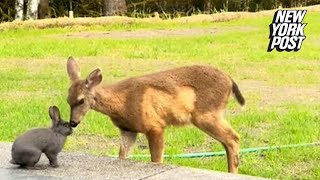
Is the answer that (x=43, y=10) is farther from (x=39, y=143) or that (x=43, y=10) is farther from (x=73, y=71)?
(x=39, y=143)

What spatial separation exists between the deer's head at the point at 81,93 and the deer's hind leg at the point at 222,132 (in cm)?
88

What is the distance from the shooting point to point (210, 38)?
16.9m

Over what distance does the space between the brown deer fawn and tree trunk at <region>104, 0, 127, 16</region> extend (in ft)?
54.5

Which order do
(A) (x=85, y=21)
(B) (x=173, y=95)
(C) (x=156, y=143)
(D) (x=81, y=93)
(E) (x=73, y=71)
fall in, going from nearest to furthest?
1. (D) (x=81, y=93)
2. (E) (x=73, y=71)
3. (C) (x=156, y=143)
4. (B) (x=173, y=95)
5. (A) (x=85, y=21)

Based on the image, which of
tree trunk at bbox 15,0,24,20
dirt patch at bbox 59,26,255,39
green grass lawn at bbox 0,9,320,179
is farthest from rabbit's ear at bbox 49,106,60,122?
tree trunk at bbox 15,0,24,20

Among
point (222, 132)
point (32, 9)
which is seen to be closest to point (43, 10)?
point (32, 9)

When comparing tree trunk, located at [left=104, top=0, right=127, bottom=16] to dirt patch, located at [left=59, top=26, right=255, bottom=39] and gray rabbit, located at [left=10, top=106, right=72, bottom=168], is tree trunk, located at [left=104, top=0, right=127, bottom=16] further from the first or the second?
gray rabbit, located at [left=10, top=106, right=72, bottom=168]

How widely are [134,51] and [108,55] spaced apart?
596mm

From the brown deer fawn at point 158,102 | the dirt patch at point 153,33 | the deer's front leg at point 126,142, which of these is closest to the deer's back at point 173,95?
the brown deer fawn at point 158,102

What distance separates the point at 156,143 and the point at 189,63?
7634 mm

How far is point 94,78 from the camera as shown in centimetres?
536

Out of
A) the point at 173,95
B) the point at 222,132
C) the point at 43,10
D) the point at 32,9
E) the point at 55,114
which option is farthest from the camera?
the point at 43,10

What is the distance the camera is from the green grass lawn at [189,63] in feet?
23.6

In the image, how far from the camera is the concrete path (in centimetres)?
497
